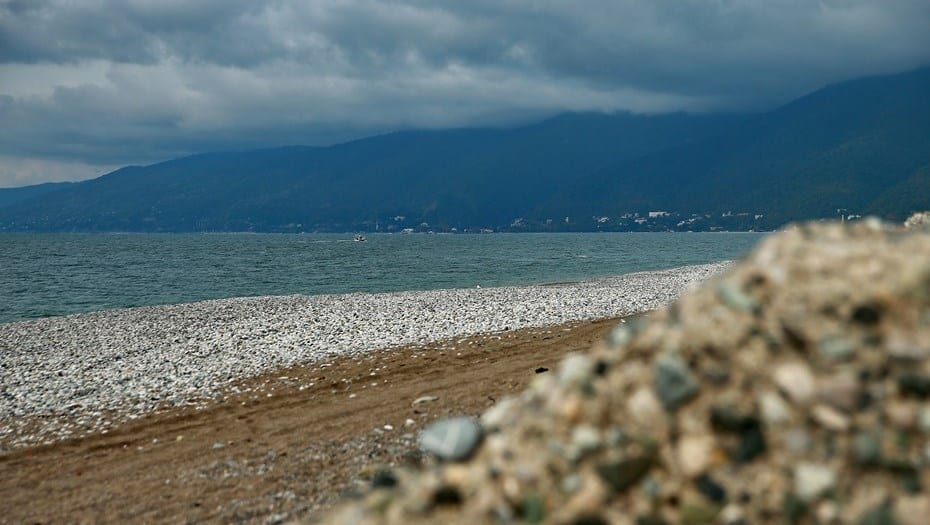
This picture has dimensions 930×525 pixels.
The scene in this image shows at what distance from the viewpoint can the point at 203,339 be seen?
113 ft

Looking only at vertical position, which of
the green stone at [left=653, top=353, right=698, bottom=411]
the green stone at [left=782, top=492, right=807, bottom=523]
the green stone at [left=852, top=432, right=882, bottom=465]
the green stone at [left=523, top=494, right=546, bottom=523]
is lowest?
the green stone at [left=523, top=494, right=546, bottom=523]

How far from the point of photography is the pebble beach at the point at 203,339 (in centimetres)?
2134

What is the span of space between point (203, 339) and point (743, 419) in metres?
33.2

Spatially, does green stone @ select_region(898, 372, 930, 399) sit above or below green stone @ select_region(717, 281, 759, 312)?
below

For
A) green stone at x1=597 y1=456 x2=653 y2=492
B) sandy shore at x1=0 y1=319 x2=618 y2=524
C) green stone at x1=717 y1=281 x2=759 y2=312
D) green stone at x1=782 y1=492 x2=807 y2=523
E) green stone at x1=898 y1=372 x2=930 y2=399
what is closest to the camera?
green stone at x1=782 y1=492 x2=807 y2=523

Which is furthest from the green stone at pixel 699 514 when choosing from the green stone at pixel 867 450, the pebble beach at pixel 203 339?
the pebble beach at pixel 203 339

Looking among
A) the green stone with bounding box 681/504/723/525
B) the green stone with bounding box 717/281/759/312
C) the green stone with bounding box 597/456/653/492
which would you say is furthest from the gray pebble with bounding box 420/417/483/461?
the green stone with bounding box 717/281/759/312

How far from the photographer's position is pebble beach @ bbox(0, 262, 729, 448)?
2134 cm

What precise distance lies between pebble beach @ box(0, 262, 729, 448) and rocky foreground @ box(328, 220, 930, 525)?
17.0 metres

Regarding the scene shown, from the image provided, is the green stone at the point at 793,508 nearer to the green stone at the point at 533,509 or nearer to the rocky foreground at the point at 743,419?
the rocky foreground at the point at 743,419

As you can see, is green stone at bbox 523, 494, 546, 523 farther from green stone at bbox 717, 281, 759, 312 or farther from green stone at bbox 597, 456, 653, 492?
green stone at bbox 717, 281, 759, 312

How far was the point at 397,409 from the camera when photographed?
15.8 metres

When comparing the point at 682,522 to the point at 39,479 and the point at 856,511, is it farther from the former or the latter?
the point at 39,479

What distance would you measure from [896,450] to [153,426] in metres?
17.9
